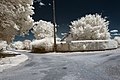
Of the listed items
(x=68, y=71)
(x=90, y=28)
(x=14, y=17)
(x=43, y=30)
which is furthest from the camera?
(x=43, y=30)

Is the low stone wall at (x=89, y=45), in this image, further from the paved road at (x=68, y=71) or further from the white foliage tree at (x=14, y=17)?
the paved road at (x=68, y=71)

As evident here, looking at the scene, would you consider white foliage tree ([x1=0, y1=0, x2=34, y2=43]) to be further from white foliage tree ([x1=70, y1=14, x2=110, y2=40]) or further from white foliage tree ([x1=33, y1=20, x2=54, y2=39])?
white foliage tree ([x1=33, y1=20, x2=54, y2=39])

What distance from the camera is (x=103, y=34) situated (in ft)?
213

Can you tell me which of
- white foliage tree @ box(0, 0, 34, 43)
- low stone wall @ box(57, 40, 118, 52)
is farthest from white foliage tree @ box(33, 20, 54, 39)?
white foliage tree @ box(0, 0, 34, 43)

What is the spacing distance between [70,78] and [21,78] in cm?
233

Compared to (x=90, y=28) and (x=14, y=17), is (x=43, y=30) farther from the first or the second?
(x=14, y=17)

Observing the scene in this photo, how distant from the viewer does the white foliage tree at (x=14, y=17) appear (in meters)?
21.7

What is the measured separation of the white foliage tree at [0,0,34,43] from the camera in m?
21.7

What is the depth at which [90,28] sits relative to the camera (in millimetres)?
61438

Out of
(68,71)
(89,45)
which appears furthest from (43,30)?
(68,71)

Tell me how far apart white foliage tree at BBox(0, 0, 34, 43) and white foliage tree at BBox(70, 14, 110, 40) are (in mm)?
33853

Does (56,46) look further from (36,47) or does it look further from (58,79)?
(58,79)

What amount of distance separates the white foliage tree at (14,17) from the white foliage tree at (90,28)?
33853 mm

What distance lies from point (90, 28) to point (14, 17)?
3975 cm
